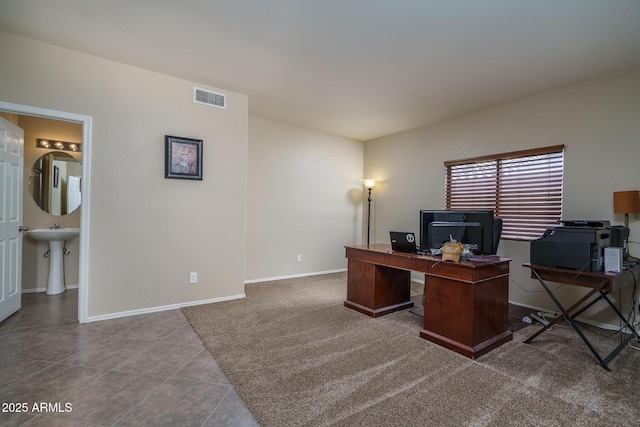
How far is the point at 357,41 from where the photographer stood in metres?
2.58

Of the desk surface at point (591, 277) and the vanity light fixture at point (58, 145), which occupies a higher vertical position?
the vanity light fixture at point (58, 145)

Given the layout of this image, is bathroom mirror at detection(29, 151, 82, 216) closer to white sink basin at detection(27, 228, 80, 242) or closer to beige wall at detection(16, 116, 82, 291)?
beige wall at detection(16, 116, 82, 291)

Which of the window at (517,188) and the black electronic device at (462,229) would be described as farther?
the window at (517,188)

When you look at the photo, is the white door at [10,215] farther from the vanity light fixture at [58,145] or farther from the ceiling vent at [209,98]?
the ceiling vent at [209,98]

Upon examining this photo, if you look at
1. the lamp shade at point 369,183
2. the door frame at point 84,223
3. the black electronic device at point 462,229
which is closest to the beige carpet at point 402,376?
the black electronic device at point 462,229

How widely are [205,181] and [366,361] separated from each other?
2.70 metres

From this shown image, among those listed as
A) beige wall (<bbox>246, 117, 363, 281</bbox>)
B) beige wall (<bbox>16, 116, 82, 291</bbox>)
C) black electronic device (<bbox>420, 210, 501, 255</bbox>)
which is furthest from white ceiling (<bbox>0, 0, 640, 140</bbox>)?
beige wall (<bbox>16, 116, 82, 291</bbox>)

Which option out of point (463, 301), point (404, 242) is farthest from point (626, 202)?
point (404, 242)

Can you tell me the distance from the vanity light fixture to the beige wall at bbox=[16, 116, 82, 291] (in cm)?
4

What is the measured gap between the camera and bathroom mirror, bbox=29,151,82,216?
13.2 feet

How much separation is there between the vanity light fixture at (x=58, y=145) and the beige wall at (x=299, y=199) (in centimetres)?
246

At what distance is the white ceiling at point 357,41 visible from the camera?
218 centimetres

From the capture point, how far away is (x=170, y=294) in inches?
135

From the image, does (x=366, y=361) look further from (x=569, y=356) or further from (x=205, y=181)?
(x=205, y=181)
